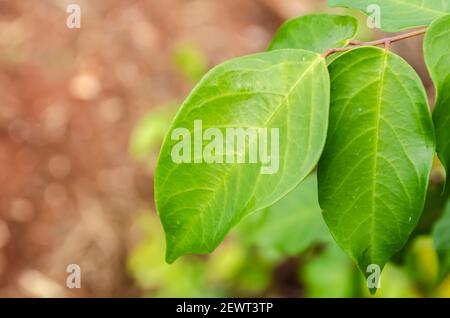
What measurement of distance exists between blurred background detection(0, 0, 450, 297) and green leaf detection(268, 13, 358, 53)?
1.05 metres

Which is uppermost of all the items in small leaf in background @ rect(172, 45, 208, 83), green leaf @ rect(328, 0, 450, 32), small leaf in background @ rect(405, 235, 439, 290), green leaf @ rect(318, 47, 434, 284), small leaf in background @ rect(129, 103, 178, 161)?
small leaf in background @ rect(172, 45, 208, 83)

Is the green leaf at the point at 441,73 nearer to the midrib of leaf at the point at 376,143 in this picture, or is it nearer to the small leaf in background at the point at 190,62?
the midrib of leaf at the point at 376,143

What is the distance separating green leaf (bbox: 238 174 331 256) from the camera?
1.77m

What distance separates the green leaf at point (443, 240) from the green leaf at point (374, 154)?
39cm

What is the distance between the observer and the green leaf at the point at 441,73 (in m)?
0.86

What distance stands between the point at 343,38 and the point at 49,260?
6.98 ft

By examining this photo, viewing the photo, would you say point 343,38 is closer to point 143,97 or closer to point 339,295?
point 339,295

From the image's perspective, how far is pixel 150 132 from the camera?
9.31 feet

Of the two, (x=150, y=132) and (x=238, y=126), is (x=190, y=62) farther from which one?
(x=238, y=126)

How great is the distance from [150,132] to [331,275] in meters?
1.21

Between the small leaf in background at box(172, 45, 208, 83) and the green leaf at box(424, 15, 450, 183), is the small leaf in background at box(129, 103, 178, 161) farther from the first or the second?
the green leaf at box(424, 15, 450, 183)

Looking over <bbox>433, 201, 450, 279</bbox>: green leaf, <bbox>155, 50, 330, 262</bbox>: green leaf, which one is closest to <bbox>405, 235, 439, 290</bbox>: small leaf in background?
<bbox>433, 201, 450, 279</bbox>: green leaf

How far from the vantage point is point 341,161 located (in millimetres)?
871
